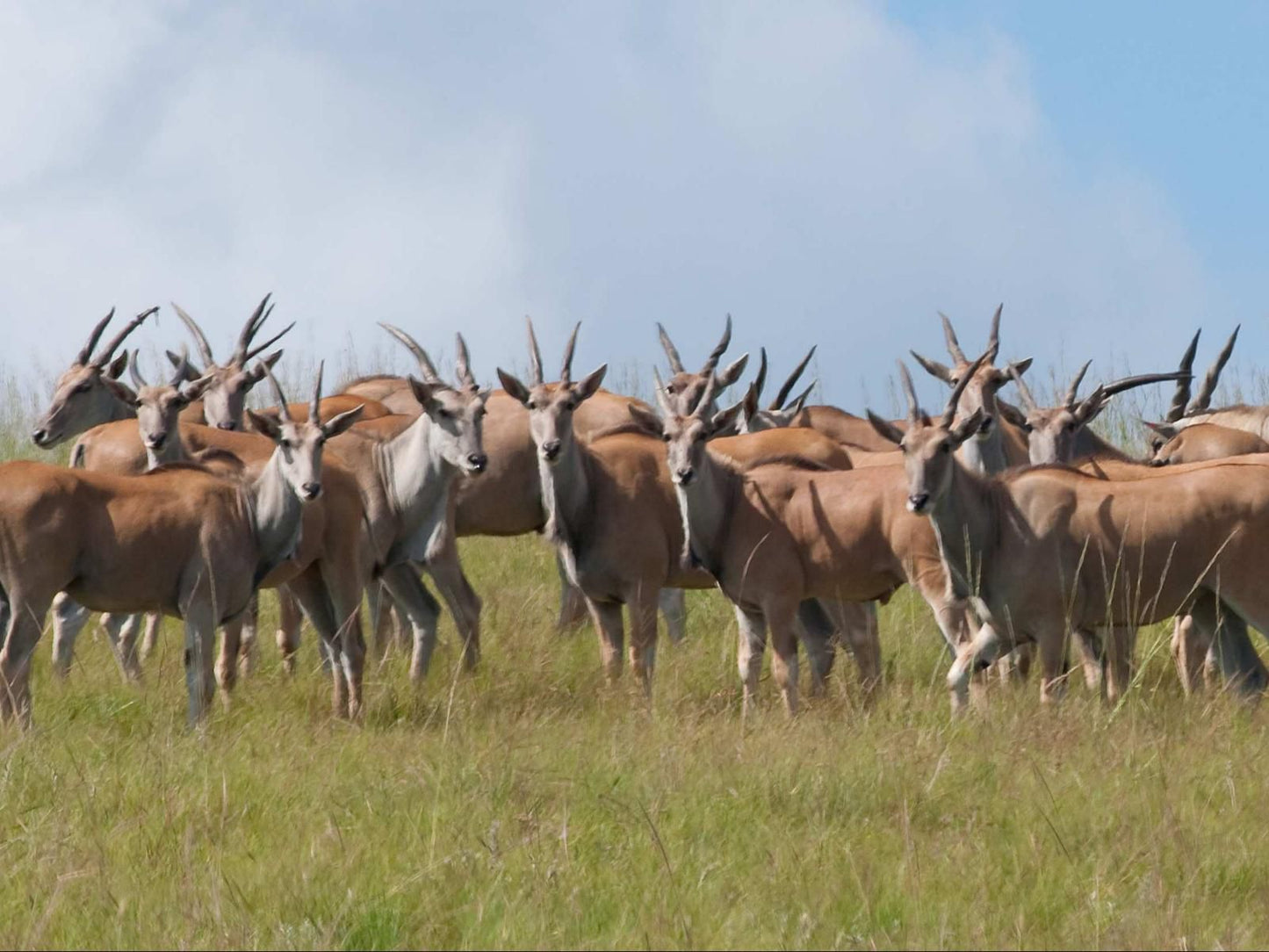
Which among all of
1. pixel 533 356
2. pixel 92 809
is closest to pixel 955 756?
pixel 92 809

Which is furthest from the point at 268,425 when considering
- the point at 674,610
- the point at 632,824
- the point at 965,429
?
the point at 674,610

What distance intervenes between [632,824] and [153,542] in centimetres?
334

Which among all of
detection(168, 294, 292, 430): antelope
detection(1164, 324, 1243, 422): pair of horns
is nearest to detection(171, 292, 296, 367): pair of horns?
detection(168, 294, 292, 430): antelope

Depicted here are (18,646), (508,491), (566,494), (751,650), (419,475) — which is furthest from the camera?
(508,491)

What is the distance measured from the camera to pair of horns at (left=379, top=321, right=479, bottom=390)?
452 inches

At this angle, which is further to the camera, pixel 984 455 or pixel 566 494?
pixel 984 455

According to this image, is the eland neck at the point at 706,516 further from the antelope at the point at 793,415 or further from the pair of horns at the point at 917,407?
the antelope at the point at 793,415

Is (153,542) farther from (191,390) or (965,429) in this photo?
(965,429)

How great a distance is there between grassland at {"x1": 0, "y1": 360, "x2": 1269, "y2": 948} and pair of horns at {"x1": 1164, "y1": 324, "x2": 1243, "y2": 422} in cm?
693

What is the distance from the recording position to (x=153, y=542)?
9094 mm

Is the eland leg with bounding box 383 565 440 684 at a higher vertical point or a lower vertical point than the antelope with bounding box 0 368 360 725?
lower

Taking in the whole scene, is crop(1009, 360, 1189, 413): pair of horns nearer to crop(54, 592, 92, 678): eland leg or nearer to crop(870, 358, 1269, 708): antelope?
crop(870, 358, 1269, 708): antelope

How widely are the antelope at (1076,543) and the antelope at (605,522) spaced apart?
6.25 feet

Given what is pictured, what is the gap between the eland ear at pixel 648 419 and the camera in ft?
37.8
